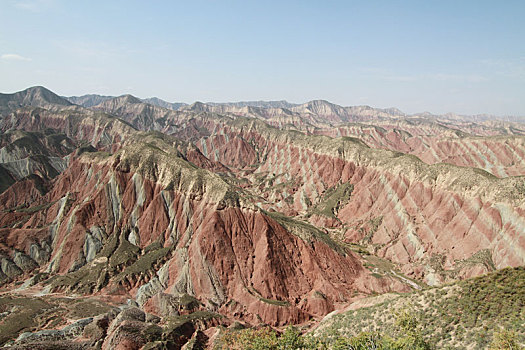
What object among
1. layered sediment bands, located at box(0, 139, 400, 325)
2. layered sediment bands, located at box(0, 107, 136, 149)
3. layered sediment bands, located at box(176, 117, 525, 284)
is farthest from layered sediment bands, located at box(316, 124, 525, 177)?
layered sediment bands, located at box(0, 107, 136, 149)

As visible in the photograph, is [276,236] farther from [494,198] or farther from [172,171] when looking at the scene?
[494,198]

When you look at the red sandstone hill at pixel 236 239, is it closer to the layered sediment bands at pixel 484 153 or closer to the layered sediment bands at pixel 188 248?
the layered sediment bands at pixel 188 248

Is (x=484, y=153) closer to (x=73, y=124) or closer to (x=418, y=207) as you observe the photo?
(x=418, y=207)

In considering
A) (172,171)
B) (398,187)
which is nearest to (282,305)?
(172,171)

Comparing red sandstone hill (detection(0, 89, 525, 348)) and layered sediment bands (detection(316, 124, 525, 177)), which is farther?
layered sediment bands (detection(316, 124, 525, 177))

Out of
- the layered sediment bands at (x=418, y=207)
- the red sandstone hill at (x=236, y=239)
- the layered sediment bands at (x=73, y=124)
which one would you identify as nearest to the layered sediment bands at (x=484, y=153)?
the layered sediment bands at (x=418, y=207)

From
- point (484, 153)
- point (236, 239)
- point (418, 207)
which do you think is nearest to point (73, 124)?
point (236, 239)

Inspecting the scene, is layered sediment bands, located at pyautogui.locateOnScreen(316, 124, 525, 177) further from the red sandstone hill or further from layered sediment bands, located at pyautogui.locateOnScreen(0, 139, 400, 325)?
layered sediment bands, located at pyautogui.locateOnScreen(0, 139, 400, 325)

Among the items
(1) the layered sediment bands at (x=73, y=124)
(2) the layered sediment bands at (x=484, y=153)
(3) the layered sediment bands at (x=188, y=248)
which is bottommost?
(3) the layered sediment bands at (x=188, y=248)

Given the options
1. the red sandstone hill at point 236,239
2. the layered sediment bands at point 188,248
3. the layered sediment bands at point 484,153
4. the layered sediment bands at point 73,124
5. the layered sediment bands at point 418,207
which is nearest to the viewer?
the layered sediment bands at point 188,248
